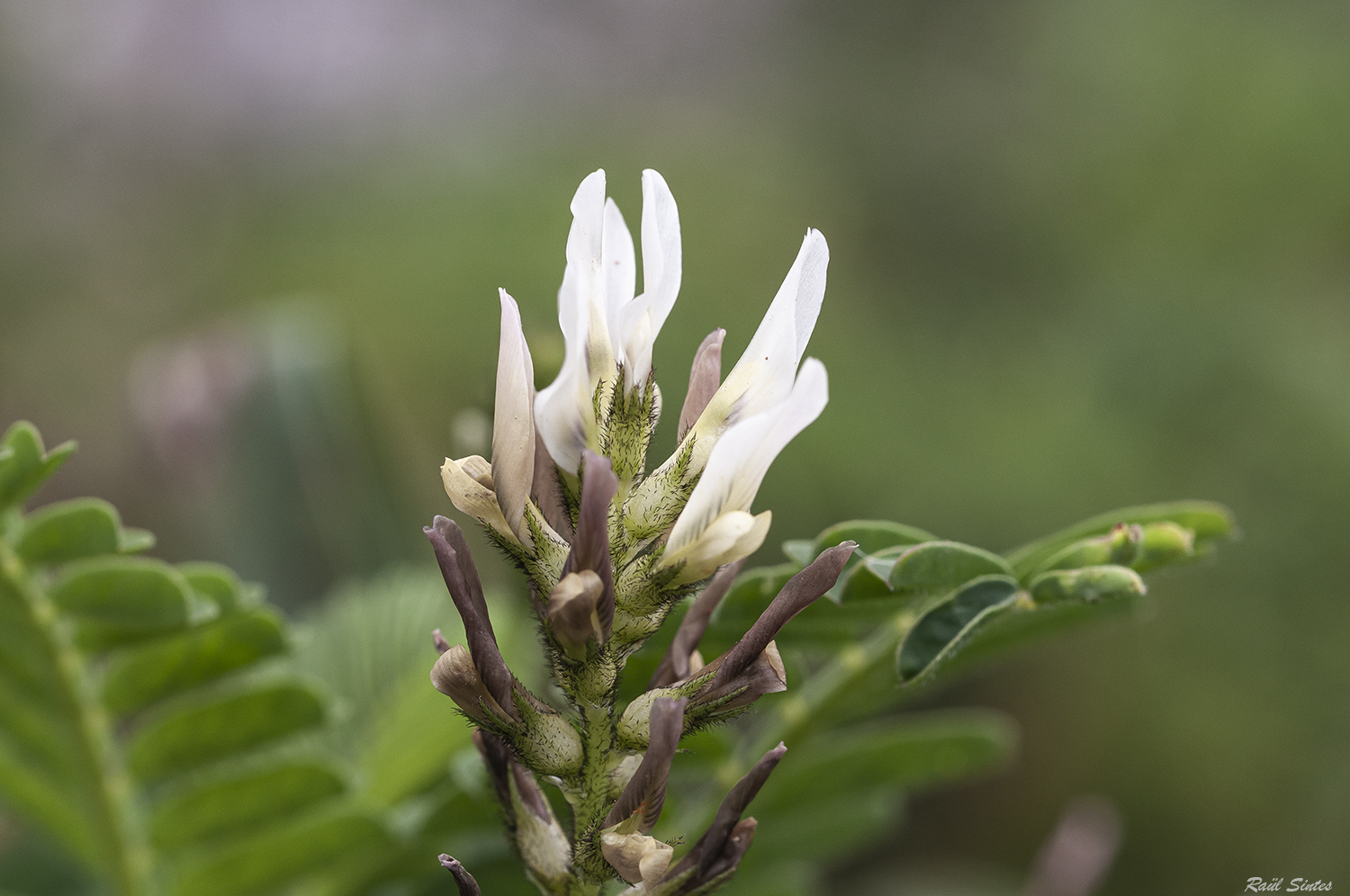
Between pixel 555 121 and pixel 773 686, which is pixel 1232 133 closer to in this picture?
pixel 555 121

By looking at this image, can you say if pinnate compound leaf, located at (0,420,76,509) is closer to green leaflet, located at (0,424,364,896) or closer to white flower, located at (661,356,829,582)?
green leaflet, located at (0,424,364,896)

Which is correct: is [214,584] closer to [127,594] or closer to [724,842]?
[127,594]

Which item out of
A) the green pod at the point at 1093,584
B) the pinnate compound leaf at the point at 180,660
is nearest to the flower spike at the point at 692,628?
the green pod at the point at 1093,584

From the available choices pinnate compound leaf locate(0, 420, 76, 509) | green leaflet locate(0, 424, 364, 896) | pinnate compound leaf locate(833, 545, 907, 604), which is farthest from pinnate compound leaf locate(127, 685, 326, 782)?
pinnate compound leaf locate(833, 545, 907, 604)

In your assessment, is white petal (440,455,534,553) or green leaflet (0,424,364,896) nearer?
white petal (440,455,534,553)

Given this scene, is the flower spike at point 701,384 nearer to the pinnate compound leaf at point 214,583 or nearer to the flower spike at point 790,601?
the flower spike at point 790,601

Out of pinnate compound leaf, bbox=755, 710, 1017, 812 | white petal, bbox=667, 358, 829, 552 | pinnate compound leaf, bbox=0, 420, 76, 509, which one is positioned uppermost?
pinnate compound leaf, bbox=0, 420, 76, 509
